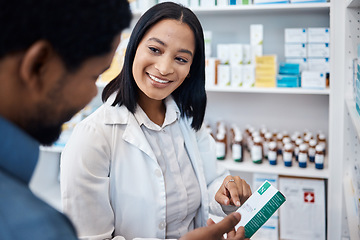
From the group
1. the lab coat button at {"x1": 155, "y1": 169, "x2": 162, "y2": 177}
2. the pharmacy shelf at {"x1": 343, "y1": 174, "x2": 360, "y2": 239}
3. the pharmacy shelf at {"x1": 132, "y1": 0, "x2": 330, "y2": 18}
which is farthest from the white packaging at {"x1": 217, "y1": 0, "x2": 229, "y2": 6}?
the lab coat button at {"x1": 155, "y1": 169, "x2": 162, "y2": 177}

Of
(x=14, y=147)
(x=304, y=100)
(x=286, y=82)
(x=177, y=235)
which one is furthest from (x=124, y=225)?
(x=304, y=100)

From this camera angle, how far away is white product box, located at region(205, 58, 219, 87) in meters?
2.46

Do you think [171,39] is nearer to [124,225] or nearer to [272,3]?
[124,225]

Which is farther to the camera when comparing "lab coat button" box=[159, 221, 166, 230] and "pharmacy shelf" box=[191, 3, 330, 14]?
"pharmacy shelf" box=[191, 3, 330, 14]

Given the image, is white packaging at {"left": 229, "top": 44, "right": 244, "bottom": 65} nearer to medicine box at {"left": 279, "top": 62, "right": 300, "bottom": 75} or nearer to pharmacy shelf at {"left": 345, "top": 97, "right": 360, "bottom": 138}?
medicine box at {"left": 279, "top": 62, "right": 300, "bottom": 75}

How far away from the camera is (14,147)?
0.53 m

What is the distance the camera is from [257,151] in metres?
2.45

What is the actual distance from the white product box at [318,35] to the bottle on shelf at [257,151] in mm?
674

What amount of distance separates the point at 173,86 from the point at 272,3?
45.4 inches

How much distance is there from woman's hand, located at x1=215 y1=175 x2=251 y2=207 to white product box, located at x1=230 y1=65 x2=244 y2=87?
107 centimetres

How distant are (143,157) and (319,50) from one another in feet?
4.74

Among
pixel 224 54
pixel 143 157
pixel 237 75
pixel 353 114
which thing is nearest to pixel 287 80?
pixel 237 75

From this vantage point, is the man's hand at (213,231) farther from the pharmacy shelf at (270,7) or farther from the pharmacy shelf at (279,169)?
the pharmacy shelf at (270,7)

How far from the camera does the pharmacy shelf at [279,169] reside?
234cm
